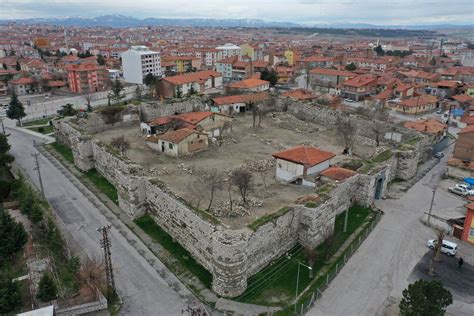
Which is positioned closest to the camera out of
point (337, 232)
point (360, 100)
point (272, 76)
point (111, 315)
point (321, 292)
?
point (111, 315)

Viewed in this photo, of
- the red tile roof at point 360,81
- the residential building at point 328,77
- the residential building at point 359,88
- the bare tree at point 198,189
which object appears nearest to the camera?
the bare tree at point 198,189

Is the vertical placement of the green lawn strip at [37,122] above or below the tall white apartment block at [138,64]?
below

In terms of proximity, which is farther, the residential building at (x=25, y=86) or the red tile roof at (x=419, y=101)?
the residential building at (x=25, y=86)

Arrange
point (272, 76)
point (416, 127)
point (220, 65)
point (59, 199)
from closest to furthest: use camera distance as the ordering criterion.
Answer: point (59, 199)
point (416, 127)
point (272, 76)
point (220, 65)

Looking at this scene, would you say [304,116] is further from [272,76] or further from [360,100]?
[272,76]

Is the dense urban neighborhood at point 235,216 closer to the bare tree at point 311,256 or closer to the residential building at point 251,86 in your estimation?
the bare tree at point 311,256

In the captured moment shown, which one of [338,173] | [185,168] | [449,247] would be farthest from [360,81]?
[449,247]

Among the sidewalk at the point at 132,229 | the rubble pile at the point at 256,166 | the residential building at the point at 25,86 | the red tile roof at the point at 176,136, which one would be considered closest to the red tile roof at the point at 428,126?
the rubble pile at the point at 256,166

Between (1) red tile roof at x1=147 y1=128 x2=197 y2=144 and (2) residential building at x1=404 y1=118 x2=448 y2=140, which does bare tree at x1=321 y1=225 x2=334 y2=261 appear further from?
(2) residential building at x1=404 y1=118 x2=448 y2=140

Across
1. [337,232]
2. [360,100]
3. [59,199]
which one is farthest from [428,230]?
[360,100]
